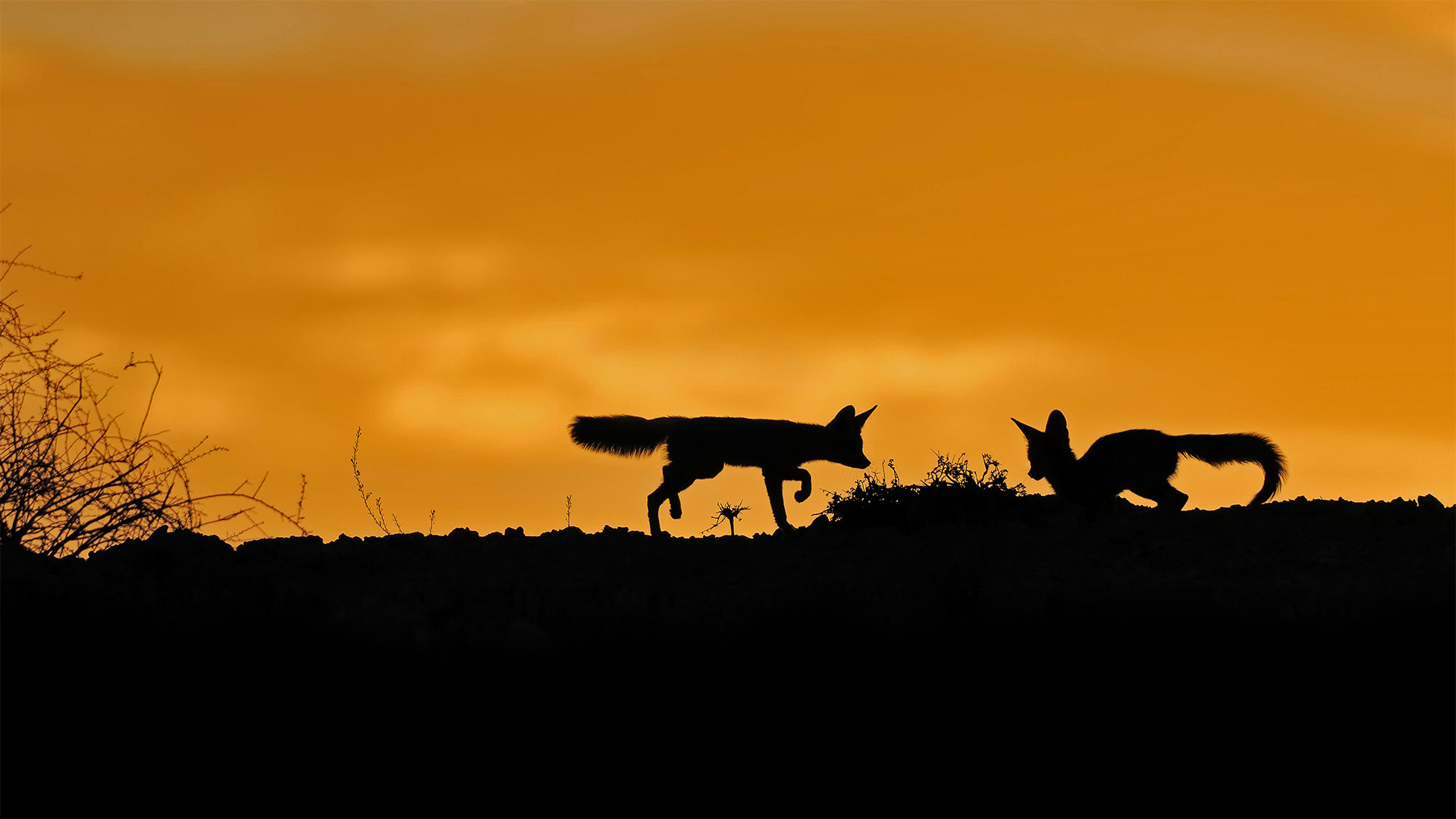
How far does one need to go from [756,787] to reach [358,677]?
2.69m

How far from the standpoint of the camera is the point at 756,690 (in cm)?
812

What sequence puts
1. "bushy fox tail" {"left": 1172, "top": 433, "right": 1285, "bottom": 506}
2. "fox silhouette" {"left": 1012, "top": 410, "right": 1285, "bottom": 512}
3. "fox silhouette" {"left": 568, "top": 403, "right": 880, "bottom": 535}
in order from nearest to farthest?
1. "fox silhouette" {"left": 1012, "top": 410, "right": 1285, "bottom": 512}
2. "bushy fox tail" {"left": 1172, "top": 433, "right": 1285, "bottom": 506}
3. "fox silhouette" {"left": 568, "top": 403, "right": 880, "bottom": 535}

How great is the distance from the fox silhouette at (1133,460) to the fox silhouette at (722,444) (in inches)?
90.9

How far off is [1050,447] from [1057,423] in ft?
0.74

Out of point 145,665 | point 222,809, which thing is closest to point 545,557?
point 145,665

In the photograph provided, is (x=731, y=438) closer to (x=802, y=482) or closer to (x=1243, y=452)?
(x=802, y=482)

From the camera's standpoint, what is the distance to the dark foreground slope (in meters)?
7.18

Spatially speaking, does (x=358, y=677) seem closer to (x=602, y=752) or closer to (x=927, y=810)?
(x=602, y=752)

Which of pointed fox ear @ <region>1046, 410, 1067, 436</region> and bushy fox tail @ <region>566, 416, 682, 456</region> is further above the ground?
bushy fox tail @ <region>566, 416, 682, 456</region>

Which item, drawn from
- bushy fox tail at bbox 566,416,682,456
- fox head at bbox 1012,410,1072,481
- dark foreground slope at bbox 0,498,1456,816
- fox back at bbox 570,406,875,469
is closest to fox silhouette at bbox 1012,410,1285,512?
fox head at bbox 1012,410,1072,481

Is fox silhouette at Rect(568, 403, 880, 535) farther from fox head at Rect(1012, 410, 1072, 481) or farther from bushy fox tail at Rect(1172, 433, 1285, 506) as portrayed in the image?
bushy fox tail at Rect(1172, 433, 1285, 506)

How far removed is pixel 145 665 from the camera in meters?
8.66

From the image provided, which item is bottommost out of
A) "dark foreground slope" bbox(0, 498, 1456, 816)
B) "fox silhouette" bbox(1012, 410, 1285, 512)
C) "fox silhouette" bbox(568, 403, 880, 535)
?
"dark foreground slope" bbox(0, 498, 1456, 816)

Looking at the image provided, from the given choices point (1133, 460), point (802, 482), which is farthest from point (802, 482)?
point (1133, 460)
